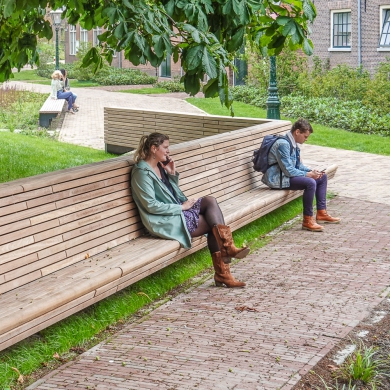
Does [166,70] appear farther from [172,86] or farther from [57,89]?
[57,89]

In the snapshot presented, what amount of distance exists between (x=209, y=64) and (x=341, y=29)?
23.5m

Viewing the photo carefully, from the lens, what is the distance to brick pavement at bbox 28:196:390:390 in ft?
15.6

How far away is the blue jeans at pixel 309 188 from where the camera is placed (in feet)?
28.1

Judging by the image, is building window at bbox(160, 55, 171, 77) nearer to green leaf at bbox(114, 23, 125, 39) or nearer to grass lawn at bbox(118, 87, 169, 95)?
grass lawn at bbox(118, 87, 169, 95)

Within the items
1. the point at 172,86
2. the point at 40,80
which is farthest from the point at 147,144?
the point at 40,80

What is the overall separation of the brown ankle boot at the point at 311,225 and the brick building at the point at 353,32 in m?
17.7

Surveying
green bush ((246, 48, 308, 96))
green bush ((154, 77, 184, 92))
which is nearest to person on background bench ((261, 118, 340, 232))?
green bush ((246, 48, 308, 96))

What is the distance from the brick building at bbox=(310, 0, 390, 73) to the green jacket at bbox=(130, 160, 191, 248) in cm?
1991

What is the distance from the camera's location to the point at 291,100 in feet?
75.2

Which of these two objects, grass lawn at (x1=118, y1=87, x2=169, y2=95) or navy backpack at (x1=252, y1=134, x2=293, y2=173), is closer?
navy backpack at (x1=252, y1=134, x2=293, y2=173)

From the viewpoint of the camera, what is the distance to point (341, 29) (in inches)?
1101

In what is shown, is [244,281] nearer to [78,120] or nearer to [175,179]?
[175,179]

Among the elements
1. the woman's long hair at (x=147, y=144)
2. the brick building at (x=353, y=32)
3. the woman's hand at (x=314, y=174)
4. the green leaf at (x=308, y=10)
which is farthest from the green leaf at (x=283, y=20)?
the brick building at (x=353, y=32)

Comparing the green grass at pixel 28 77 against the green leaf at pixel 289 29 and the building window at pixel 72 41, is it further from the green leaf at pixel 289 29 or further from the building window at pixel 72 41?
the green leaf at pixel 289 29
